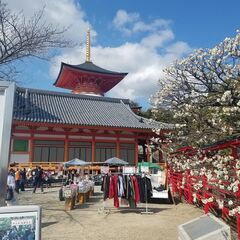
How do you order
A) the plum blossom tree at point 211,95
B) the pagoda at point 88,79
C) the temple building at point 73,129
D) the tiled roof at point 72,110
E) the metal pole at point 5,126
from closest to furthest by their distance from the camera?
the metal pole at point 5,126, the plum blossom tree at point 211,95, the temple building at point 73,129, the tiled roof at point 72,110, the pagoda at point 88,79

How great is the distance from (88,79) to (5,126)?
108 feet

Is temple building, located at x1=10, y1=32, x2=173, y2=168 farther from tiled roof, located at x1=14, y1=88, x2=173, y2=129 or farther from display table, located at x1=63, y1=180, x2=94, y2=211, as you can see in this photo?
display table, located at x1=63, y1=180, x2=94, y2=211

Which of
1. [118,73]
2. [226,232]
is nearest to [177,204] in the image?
[226,232]

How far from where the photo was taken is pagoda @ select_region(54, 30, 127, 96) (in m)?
34.3

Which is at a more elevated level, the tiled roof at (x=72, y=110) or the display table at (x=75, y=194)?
the tiled roof at (x=72, y=110)

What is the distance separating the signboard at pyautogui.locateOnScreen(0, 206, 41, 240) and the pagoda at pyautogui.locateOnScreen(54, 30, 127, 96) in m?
31.6

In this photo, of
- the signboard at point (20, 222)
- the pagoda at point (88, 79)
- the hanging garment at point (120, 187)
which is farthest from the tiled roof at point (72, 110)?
the signboard at point (20, 222)

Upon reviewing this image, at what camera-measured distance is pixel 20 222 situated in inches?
113

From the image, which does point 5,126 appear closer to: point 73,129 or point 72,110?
point 73,129

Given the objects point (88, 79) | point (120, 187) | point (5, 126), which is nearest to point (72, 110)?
point (88, 79)

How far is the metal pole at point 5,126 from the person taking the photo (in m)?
2.99

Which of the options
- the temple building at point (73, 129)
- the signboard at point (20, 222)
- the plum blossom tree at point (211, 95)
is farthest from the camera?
the temple building at point (73, 129)

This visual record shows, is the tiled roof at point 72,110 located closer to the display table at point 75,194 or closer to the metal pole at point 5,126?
the display table at point 75,194

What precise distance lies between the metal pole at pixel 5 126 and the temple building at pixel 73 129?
18119 millimetres
